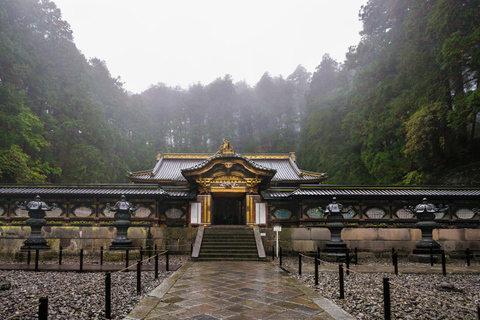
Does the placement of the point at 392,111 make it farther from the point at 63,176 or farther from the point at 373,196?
the point at 63,176

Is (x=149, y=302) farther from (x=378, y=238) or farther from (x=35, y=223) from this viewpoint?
(x=378, y=238)

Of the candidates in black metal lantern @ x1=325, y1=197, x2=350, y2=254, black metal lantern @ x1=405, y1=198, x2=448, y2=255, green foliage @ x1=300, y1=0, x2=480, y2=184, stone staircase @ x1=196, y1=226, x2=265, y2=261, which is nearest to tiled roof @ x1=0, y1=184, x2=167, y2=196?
stone staircase @ x1=196, y1=226, x2=265, y2=261

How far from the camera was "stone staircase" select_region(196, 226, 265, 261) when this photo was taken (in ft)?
46.0

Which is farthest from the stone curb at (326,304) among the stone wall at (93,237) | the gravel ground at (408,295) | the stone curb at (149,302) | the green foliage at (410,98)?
the green foliage at (410,98)

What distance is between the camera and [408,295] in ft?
24.0

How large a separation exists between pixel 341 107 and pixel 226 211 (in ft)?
64.9

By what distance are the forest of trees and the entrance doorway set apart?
11688mm

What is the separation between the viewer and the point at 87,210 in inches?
663

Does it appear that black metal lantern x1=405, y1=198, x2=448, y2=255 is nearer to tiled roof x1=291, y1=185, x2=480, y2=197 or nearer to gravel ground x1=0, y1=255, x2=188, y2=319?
tiled roof x1=291, y1=185, x2=480, y2=197

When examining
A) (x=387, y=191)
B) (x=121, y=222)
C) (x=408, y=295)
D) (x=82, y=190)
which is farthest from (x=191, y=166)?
(x=408, y=295)

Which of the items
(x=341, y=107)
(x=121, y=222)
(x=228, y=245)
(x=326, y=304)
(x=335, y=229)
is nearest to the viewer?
(x=326, y=304)

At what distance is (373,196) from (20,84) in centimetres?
2794

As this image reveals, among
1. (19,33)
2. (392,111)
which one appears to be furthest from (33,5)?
(392,111)

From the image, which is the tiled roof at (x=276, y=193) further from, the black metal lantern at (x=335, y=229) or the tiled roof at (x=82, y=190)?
the tiled roof at (x=82, y=190)
